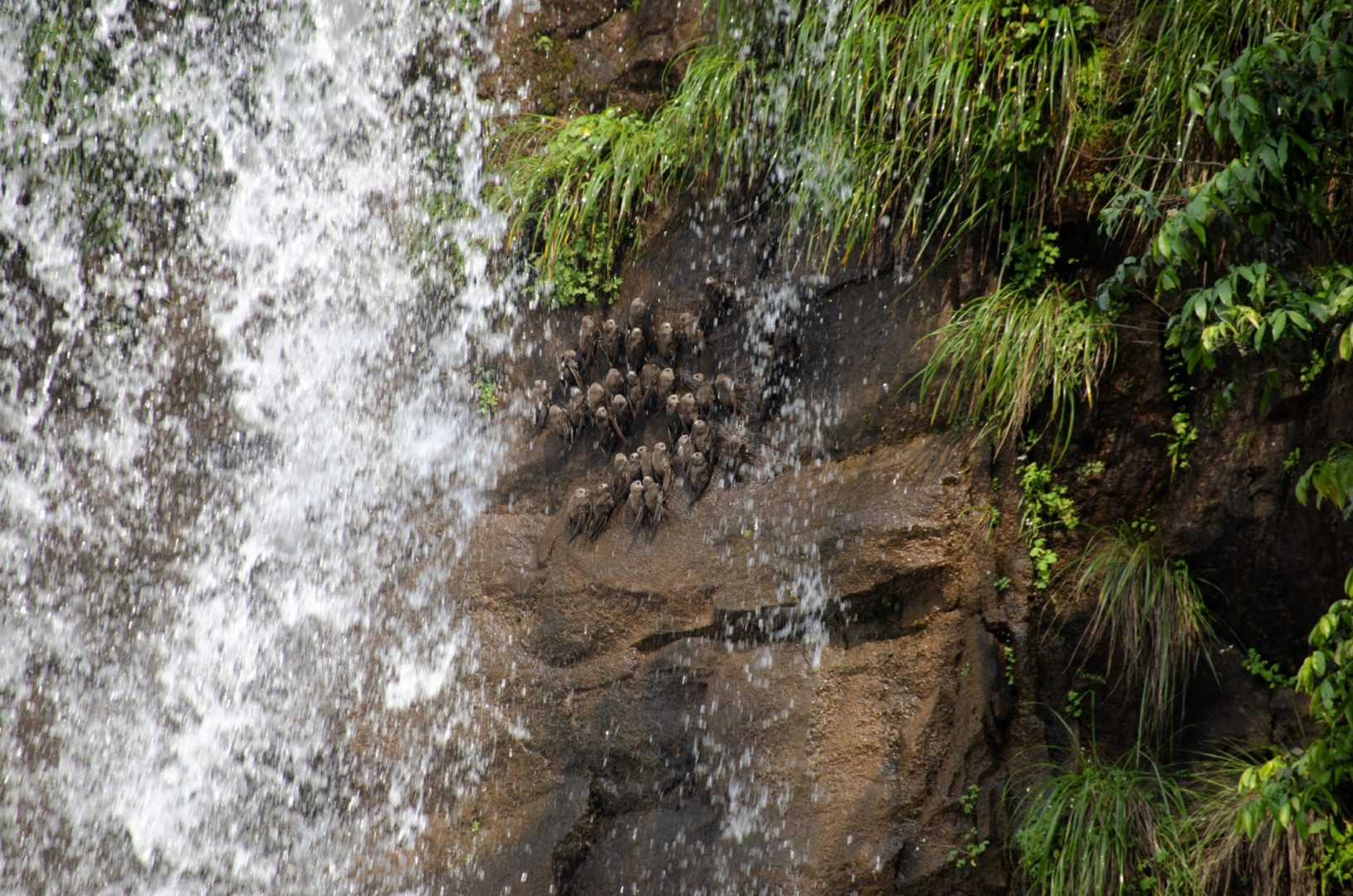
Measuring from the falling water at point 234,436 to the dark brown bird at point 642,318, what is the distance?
1.09m

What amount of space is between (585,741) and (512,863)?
56 cm

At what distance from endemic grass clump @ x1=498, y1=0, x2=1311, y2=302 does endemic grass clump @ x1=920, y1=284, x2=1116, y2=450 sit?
0.35m

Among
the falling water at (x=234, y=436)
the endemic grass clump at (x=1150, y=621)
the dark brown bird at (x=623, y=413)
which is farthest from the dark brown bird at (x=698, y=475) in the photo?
the endemic grass clump at (x=1150, y=621)

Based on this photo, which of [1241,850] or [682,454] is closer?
[1241,850]

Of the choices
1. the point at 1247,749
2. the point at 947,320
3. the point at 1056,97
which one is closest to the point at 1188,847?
the point at 1247,749

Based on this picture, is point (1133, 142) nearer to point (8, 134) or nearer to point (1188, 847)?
point (1188, 847)

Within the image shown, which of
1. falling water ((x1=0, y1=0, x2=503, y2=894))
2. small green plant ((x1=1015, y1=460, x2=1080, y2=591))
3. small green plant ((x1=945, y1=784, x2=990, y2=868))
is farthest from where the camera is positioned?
falling water ((x1=0, y1=0, x2=503, y2=894))

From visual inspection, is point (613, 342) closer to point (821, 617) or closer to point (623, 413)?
point (623, 413)

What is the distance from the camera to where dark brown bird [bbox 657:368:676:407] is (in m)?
4.32

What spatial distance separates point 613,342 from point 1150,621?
263 cm

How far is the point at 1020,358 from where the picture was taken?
3334 millimetres

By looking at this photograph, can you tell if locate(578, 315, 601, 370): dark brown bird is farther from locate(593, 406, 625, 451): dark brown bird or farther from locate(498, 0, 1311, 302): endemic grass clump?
locate(498, 0, 1311, 302): endemic grass clump

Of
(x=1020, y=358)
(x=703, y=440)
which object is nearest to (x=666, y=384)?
(x=703, y=440)

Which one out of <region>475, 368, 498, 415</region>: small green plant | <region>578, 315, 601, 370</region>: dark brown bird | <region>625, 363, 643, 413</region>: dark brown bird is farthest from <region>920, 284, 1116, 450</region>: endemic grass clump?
<region>475, 368, 498, 415</region>: small green plant
